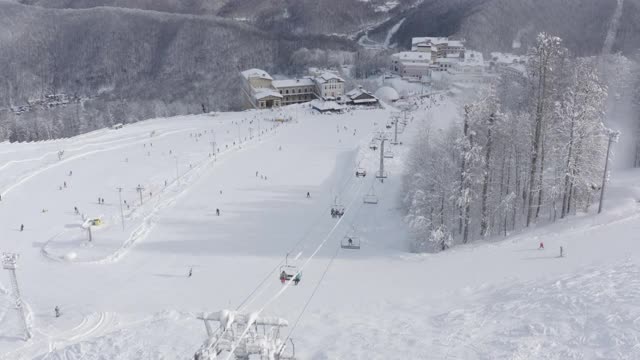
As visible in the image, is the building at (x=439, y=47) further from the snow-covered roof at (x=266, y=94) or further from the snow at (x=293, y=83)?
the snow-covered roof at (x=266, y=94)

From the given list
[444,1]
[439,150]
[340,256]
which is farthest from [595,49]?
[340,256]

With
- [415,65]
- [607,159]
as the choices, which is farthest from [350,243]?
[415,65]

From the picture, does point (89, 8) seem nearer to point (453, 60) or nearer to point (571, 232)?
point (453, 60)

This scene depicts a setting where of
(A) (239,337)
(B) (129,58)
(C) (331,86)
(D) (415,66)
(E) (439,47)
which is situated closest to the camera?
(A) (239,337)

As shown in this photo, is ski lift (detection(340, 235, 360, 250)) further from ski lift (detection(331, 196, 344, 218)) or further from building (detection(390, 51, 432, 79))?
building (detection(390, 51, 432, 79))

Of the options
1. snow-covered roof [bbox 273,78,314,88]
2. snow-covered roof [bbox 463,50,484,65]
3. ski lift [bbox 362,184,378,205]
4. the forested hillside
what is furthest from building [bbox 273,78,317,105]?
ski lift [bbox 362,184,378,205]

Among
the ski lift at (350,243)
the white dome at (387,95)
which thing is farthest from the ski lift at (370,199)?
the white dome at (387,95)

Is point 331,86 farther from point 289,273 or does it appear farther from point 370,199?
point 289,273
